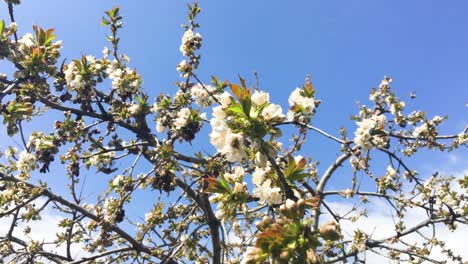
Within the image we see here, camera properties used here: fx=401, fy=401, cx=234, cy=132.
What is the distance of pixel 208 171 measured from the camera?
4359mm

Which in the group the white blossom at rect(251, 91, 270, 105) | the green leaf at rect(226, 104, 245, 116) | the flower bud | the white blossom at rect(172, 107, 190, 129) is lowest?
the flower bud

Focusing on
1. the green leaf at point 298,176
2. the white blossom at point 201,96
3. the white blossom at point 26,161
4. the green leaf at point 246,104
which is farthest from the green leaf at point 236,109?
the white blossom at point 26,161

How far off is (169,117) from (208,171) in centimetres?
102

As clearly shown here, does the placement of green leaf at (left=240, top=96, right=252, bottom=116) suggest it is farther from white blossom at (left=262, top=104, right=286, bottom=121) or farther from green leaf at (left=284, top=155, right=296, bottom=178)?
green leaf at (left=284, top=155, right=296, bottom=178)

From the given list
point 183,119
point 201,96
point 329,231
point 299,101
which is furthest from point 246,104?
point 201,96

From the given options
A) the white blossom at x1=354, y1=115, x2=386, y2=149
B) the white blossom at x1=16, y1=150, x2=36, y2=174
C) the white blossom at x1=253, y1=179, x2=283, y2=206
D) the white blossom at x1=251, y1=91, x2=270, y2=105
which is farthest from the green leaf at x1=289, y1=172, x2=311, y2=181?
the white blossom at x1=16, y1=150, x2=36, y2=174

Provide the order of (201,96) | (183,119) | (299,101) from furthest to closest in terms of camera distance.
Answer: (201,96) < (183,119) < (299,101)

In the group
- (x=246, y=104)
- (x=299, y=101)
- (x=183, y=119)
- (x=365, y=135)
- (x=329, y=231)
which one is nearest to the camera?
(x=329, y=231)

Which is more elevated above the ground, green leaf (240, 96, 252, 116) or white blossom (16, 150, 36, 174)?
white blossom (16, 150, 36, 174)

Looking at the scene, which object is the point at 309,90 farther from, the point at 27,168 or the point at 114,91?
the point at 27,168

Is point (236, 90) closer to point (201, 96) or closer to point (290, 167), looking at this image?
point (290, 167)

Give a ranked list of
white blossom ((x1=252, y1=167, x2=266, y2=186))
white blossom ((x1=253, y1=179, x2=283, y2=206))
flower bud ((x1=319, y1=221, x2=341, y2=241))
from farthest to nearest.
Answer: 1. white blossom ((x1=252, y1=167, x2=266, y2=186))
2. white blossom ((x1=253, y1=179, x2=283, y2=206))
3. flower bud ((x1=319, y1=221, x2=341, y2=241))

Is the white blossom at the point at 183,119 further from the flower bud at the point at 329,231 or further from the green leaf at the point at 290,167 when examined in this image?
the flower bud at the point at 329,231

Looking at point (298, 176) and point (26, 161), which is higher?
point (26, 161)
